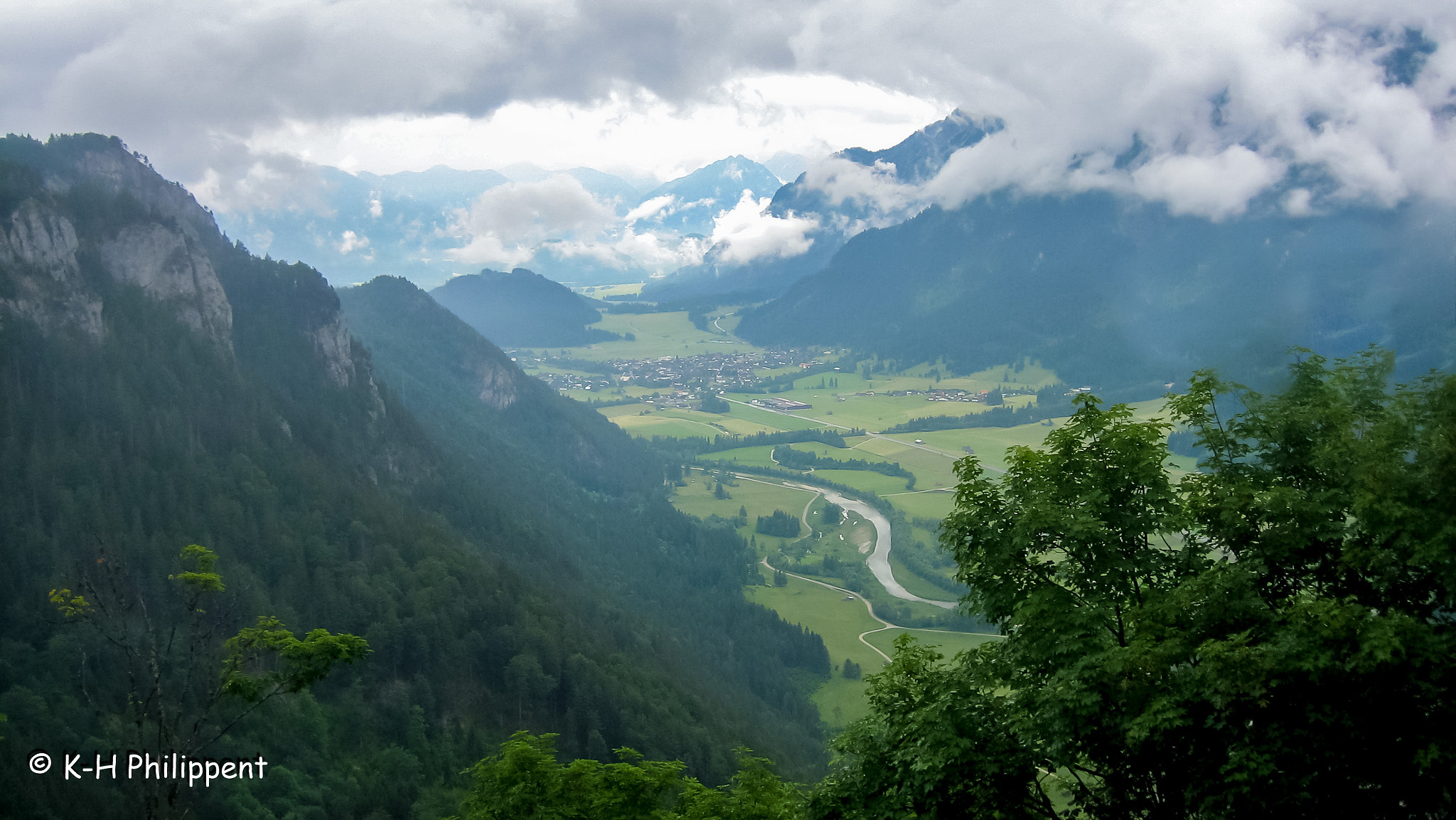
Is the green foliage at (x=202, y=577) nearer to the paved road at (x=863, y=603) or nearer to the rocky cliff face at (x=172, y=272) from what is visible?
the paved road at (x=863, y=603)

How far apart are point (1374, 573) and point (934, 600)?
127m

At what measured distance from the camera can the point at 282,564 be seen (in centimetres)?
9781

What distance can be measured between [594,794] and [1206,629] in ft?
71.5

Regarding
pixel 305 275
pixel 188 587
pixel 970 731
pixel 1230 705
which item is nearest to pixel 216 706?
pixel 188 587

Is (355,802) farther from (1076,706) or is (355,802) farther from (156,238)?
(156,238)

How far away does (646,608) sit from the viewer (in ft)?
488

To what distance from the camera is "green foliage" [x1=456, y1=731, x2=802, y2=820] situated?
3073cm

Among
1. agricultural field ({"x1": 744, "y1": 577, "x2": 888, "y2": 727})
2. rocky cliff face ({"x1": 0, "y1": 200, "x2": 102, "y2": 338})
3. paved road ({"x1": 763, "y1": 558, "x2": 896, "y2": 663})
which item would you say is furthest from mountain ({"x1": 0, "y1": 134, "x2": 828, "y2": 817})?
paved road ({"x1": 763, "y1": 558, "x2": 896, "y2": 663})

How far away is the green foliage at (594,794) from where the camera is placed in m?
30.7

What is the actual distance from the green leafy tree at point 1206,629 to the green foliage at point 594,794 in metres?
7.66

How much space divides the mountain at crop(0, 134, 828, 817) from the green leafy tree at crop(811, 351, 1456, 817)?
139ft

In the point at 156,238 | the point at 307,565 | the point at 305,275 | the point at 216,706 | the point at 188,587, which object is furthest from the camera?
the point at 305,275

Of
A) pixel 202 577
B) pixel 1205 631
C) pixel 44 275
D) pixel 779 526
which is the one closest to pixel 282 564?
pixel 44 275

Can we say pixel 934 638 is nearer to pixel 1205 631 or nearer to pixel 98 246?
pixel 1205 631
